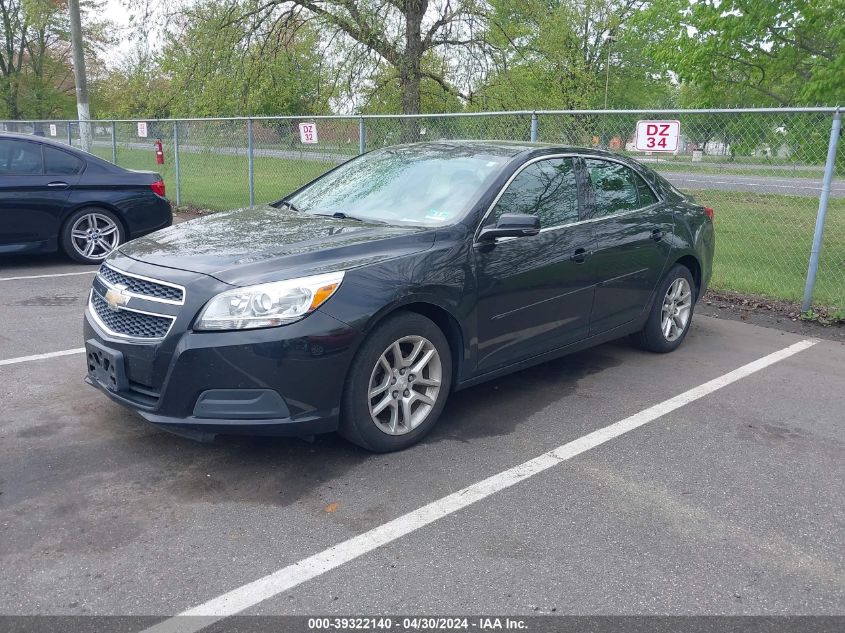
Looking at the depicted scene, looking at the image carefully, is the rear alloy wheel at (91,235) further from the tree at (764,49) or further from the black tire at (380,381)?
the tree at (764,49)

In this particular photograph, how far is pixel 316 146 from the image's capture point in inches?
457

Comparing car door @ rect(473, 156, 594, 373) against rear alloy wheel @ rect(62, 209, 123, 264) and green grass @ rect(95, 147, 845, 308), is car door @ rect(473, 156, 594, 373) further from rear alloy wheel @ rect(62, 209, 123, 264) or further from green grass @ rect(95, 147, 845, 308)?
rear alloy wheel @ rect(62, 209, 123, 264)

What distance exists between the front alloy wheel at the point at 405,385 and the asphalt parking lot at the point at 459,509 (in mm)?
184

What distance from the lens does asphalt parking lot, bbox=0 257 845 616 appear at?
286 cm

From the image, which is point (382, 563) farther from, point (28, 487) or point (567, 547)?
point (28, 487)

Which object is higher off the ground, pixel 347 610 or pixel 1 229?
pixel 1 229

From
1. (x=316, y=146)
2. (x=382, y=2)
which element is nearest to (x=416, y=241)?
(x=316, y=146)

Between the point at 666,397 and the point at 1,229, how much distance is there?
7.21 metres

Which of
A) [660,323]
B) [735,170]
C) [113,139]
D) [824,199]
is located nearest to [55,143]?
[660,323]

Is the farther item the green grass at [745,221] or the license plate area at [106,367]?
the green grass at [745,221]

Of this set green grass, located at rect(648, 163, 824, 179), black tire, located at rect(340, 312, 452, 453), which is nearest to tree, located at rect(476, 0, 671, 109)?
green grass, located at rect(648, 163, 824, 179)

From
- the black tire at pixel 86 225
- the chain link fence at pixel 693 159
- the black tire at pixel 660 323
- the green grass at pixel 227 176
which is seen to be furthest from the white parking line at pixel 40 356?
the green grass at pixel 227 176

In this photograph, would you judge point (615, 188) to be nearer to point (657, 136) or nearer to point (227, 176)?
point (657, 136)

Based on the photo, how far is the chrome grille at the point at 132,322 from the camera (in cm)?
363
